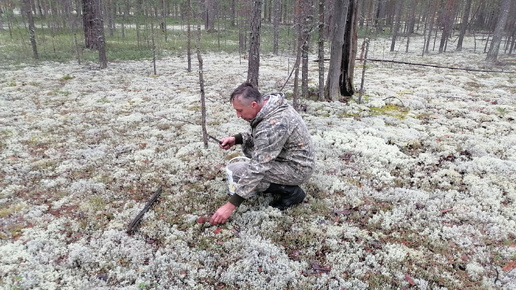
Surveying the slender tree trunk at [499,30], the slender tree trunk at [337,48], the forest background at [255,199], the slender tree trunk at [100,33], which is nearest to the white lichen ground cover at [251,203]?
the forest background at [255,199]

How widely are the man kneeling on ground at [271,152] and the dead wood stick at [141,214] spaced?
1.06 meters

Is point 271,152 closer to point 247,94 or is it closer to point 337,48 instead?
point 247,94

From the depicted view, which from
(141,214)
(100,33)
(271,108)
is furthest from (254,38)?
(100,33)

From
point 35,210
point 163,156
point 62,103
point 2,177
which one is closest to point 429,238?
point 163,156

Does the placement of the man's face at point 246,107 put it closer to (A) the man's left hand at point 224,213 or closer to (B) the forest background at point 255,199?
(A) the man's left hand at point 224,213

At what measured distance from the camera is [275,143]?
13.0ft

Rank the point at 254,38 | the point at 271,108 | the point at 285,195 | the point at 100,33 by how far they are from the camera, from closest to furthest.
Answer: the point at 271,108 → the point at 285,195 → the point at 254,38 → the point at 100,33

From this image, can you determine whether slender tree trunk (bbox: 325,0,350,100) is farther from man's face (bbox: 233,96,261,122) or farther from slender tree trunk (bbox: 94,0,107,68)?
slender tree trunk (bbox: 94,0,107,68)

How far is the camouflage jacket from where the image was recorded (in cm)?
392

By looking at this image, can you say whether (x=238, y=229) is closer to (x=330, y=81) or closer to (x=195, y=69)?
(x=330, y=81)

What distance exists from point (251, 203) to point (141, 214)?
5.28 ft

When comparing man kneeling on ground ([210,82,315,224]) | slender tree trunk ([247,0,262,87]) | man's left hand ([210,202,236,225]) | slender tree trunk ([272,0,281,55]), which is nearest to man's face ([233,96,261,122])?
man kneeling on ground ([210,82,315,224])

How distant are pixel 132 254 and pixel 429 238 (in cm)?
382

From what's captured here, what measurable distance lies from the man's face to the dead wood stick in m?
2.00
